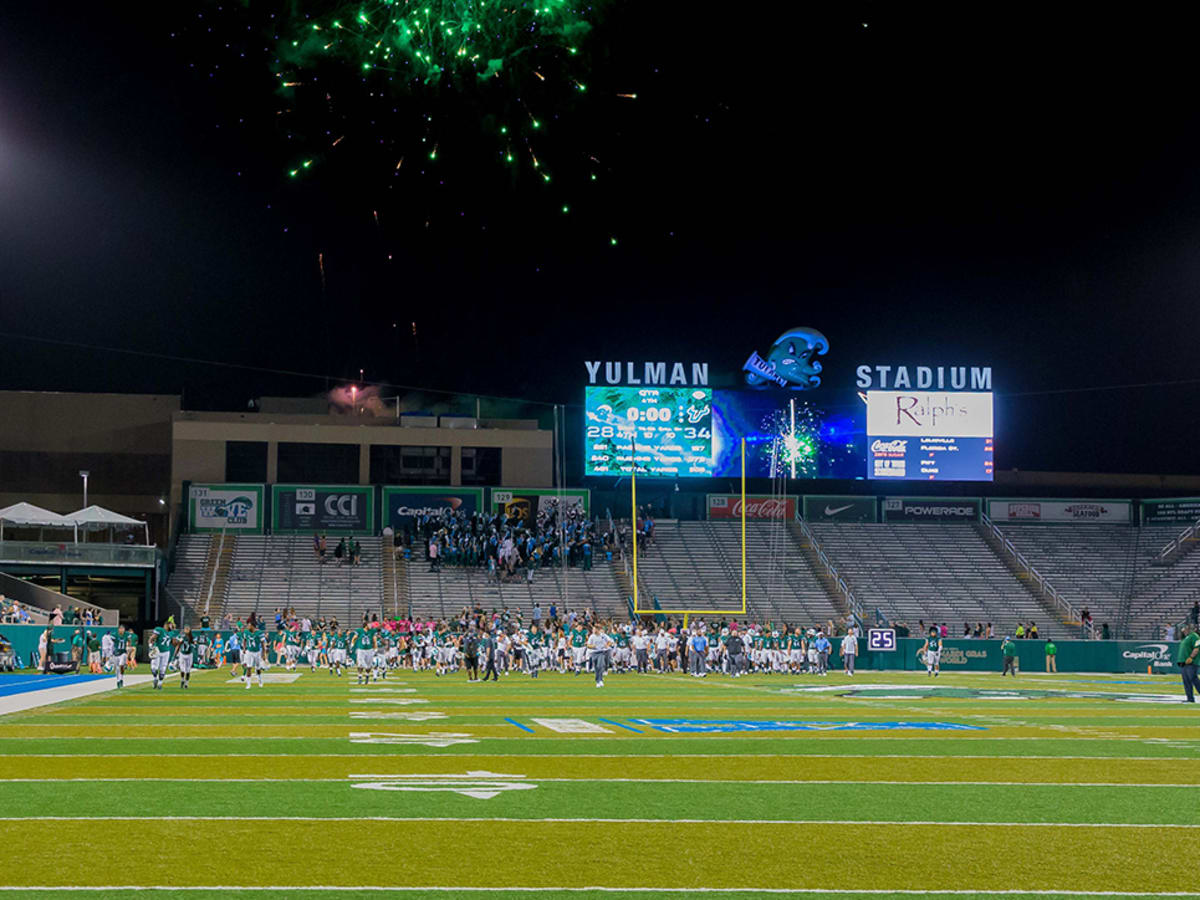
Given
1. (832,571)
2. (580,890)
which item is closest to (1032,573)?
(832,571)

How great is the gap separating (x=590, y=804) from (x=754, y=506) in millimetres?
39030

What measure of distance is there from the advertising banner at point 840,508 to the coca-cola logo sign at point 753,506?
0.66 m

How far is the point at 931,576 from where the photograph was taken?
44.1 metres

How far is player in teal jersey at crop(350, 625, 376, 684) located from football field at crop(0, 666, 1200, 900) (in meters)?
8.61

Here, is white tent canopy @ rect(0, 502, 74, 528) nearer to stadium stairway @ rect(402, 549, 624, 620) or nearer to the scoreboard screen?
stadium stairway @ rect(402, 549, 624, 620)

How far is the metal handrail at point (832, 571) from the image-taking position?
136 feet

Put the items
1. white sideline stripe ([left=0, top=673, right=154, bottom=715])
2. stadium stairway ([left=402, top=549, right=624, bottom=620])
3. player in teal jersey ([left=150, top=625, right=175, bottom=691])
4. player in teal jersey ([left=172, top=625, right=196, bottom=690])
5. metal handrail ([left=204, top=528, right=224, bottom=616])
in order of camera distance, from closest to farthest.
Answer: white sideline stripe ([left=0, top=673, right=154, bottom=715])
player in teal jersey ([left=150, top=625, right=175, bottom=691])
player in teal jersey ([left=172, top=625, right=196, bottom=690])
metal handrail ([left=204, top=528, right=224, bottom=616])
stadium stairway ([left=402, top=549, right=624, bottom=620])

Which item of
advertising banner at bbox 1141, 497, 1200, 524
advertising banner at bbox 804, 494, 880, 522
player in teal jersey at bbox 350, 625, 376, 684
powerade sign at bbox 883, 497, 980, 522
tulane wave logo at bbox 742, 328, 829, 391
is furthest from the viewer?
powerade sign at bbox 883, 497, 980, 522

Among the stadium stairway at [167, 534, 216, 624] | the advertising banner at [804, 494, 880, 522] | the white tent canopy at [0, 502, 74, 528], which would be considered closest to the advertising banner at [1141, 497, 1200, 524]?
the advertising banner at [804, 494, 880, 522]

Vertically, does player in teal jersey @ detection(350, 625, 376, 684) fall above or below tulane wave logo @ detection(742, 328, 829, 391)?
below

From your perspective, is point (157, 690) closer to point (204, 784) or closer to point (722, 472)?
point (204, 784)

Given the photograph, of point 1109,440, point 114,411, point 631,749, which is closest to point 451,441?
point 114,411

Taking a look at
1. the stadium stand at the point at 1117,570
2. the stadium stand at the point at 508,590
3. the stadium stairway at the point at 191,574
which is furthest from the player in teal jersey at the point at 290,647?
the stadium stand at the point at 1117,570

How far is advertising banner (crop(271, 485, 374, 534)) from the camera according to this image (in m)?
44.8
